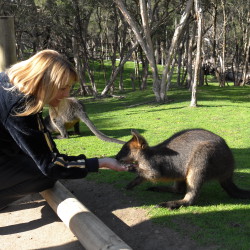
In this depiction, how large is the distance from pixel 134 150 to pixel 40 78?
148 centimetres

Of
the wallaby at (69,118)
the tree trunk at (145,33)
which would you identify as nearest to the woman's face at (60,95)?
the wallaby at (69,118)

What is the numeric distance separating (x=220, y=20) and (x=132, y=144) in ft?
85.9

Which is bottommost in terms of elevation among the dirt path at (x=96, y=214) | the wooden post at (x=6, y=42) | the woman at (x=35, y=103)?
the dirt path at (x=96, y=214)

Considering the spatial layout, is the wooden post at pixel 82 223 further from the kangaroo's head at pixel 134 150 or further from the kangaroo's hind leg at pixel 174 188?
the kangaroo's hind leg at pixel 174 188

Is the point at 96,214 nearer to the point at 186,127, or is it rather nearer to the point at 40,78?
the point at 40,78

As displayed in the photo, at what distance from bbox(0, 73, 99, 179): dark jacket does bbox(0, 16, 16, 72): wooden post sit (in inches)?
73.6

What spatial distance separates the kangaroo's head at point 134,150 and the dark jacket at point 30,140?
73 cm

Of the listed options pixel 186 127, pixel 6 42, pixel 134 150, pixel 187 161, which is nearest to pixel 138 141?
pixel 134 150

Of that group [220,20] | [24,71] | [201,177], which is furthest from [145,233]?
[220,20]

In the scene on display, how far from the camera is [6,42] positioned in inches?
179

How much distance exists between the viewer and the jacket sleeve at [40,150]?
8.80 ft

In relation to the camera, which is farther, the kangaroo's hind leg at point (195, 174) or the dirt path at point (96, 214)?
the kangaroo's hind leg at point (195, 174)

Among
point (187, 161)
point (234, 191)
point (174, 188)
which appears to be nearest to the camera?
point (187, 161)

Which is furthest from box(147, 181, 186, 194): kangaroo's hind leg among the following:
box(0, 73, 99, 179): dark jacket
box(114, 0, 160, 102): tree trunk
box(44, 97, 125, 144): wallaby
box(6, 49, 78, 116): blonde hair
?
box(114, 0, 160, 102): tree trunk
